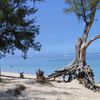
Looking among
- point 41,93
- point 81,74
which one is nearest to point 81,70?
point 81,74

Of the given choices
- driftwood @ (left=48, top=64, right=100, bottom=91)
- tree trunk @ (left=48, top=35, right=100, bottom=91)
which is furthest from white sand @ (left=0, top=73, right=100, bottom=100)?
tree trunk @ (left=48, top=35, right=100, bottom=91)

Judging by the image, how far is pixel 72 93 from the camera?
80.6 feet

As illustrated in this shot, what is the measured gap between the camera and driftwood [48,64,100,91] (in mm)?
29803

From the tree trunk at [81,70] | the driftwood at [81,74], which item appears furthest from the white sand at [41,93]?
the tree trunk at [81,70]

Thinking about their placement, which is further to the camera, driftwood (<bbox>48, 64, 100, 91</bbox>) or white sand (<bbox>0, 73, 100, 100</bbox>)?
driftwood (<bbox>48, 64, 100, 91</bbox>)

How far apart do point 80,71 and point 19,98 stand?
31.1ft

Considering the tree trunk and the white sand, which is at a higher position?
the tree trunk

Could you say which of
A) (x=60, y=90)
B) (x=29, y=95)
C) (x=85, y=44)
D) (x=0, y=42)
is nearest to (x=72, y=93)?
(x=60, y=90)

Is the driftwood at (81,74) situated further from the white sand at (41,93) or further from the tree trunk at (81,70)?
the white sand at (41,93)

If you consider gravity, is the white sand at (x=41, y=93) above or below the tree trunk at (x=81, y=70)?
below

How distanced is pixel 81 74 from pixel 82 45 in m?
2.60

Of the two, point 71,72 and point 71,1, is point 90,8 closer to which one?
point 71,1

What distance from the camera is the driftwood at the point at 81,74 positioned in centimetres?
2980

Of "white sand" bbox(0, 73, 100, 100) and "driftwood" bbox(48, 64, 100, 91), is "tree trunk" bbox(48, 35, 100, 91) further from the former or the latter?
"white sand" bbox(0, 73, 100, 100)
